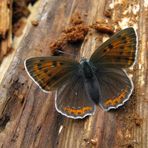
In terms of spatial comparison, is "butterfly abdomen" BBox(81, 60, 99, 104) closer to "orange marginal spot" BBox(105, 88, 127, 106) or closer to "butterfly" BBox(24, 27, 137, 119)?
"butterfly" BBox(24, 27, 137, 119)

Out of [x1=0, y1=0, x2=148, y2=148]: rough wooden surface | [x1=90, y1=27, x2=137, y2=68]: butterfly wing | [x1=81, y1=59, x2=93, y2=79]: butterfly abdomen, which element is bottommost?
[x1=0, y1=0, x2=148, y2=148]: rough wooden surface

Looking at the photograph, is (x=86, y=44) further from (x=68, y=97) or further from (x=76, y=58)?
(x=68, y=97)

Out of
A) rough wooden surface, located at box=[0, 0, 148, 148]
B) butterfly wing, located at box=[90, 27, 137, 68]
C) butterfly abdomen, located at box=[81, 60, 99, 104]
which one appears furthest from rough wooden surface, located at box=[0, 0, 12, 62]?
butterfly wing, located at box=[90, 27, 137, 68]

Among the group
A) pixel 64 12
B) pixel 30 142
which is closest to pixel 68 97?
pixel 30 142

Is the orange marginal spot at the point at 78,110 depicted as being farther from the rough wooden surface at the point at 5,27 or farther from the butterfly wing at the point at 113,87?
the rough wooden surface at the point at 5,27

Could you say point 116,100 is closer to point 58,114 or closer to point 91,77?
point 91,77
